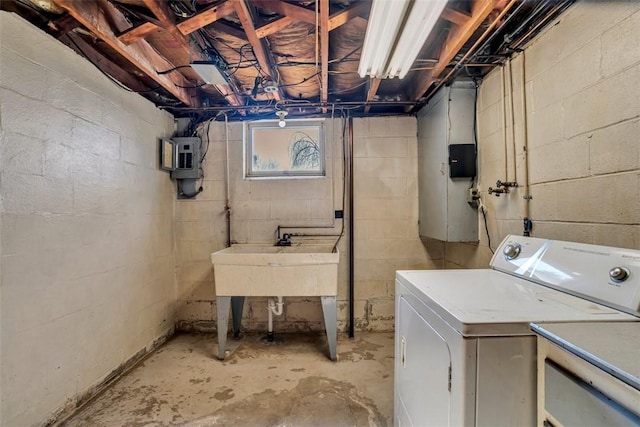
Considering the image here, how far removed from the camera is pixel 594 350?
2.14 feet

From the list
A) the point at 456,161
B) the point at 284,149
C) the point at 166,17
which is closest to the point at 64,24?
the point at 166,17

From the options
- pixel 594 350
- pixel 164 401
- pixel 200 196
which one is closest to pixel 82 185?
pixel 200 196

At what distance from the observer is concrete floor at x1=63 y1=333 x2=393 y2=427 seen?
1.67m

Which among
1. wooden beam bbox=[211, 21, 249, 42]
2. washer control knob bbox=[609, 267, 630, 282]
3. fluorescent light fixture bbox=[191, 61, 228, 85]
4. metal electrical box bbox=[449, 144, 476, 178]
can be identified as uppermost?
wooden beam bbox=[211, 21, 249, 42]

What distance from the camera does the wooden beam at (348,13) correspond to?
1.51 metres

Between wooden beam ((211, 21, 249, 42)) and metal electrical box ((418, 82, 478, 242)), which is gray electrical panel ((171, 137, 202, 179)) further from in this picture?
metal electrical box ((418, 82, 478, 242))

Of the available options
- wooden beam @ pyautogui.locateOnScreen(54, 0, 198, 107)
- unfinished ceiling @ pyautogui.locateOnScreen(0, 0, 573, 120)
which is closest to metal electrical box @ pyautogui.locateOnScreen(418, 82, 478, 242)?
unfinished ceiling @ pyautogui.locateOnScreen(0, 0, 573, 120)

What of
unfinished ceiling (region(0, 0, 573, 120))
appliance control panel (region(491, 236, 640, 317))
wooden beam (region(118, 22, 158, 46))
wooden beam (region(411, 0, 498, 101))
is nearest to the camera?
appliance control panel (region(491, 236, 640, 317))

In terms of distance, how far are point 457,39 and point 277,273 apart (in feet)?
6.48

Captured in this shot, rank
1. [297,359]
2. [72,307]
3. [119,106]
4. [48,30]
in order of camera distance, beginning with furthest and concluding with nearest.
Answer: [297,359] < [119,106] < [72,307] < [48,30]

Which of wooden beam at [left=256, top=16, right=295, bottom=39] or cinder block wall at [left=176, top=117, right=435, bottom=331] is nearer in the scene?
wooden beam at [left=256, top=16, right=295, bottom=39]

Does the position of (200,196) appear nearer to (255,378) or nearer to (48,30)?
(48,30)

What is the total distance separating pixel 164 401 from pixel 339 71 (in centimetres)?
264

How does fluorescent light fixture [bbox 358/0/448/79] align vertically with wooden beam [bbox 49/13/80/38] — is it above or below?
below
